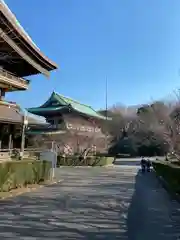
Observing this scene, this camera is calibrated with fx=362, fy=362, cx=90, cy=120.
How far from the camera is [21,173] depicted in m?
18.0

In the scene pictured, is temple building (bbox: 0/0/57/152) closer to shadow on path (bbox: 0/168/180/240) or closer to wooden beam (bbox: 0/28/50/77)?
wooden beam (bbox: 0/28/50/77)

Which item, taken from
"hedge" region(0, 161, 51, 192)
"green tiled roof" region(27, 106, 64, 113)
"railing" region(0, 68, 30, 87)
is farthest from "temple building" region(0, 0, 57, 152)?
"green tiled roof" region(27, 106, 64, 113)

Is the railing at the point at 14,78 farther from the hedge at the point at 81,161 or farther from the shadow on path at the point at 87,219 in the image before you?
the hedge at the point at 81,161

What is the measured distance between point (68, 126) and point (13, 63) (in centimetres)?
3357

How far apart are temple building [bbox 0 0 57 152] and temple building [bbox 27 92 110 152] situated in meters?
25.0

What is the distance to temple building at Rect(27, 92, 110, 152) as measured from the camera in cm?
5169

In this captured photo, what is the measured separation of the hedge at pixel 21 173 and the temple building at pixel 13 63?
291 cm

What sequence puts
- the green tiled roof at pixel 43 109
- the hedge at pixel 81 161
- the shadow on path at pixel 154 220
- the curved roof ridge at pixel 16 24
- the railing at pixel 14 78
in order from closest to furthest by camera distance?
the shadow on path at pixel 154 220 < the curved roof ridge at pixel 16 24 < the railing at pixel 14 78 < the hedge at pixel 81 161 < the green tiled roof at pixel 43 109

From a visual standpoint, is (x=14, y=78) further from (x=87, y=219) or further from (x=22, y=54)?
(x=87, y=219)

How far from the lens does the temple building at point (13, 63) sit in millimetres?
16728

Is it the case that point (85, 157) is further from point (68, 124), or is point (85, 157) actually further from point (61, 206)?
point (61, 206)

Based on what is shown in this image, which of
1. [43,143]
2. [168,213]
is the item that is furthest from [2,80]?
[43,143]

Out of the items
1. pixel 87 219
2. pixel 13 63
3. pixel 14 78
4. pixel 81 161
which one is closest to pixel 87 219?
pixel 87 219

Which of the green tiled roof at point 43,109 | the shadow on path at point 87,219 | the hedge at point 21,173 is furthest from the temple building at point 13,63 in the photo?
Answer: the green tiled roof at point 43,109
